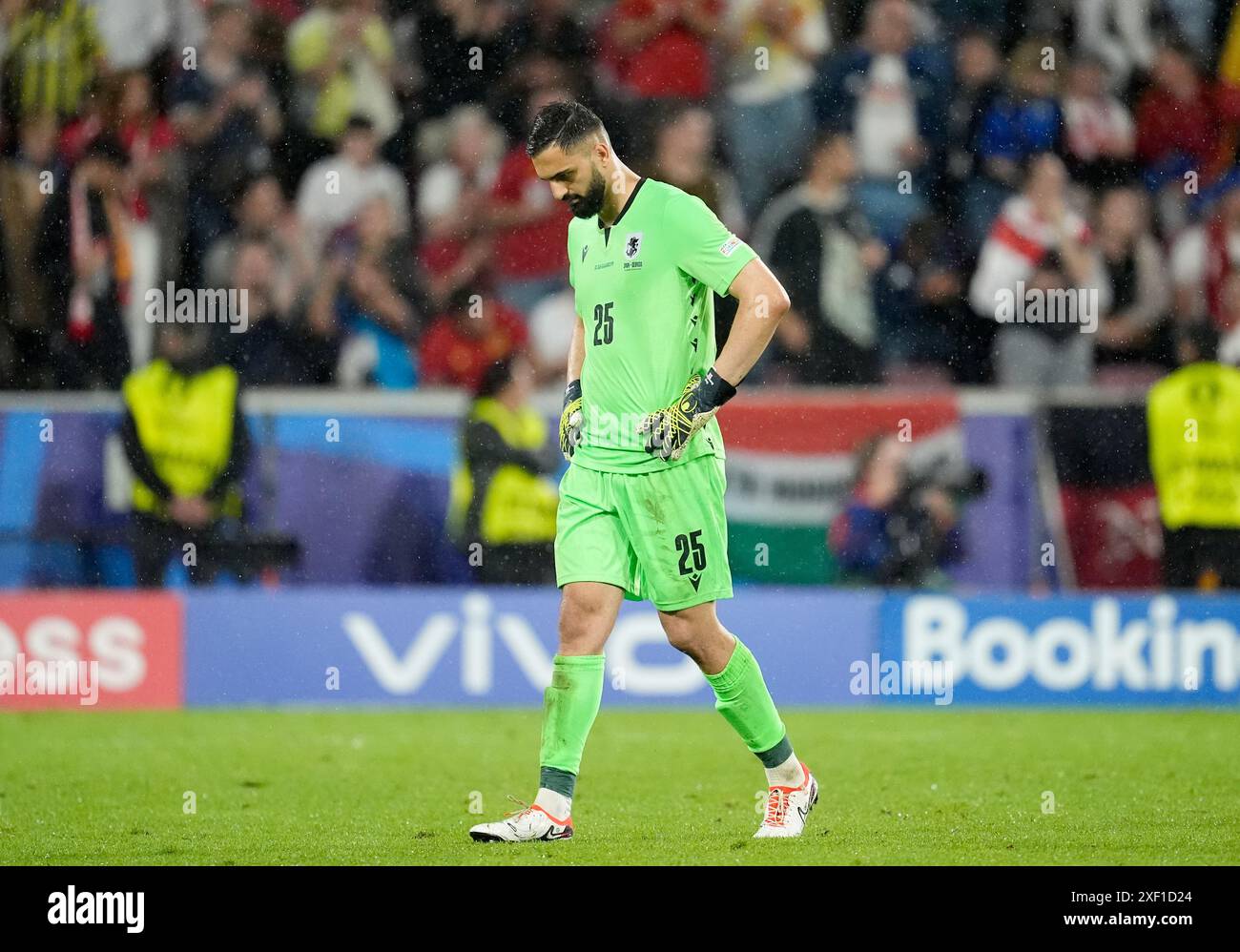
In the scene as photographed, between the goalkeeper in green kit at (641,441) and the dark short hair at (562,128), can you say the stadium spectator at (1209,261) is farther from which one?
the dark short hair at (562,128)

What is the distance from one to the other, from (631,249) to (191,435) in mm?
5808

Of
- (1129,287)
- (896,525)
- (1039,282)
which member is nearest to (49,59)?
(896,525)

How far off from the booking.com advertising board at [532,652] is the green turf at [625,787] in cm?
23

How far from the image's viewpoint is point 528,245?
41.5ft

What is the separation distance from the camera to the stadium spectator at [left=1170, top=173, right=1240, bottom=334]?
12078 millimetres

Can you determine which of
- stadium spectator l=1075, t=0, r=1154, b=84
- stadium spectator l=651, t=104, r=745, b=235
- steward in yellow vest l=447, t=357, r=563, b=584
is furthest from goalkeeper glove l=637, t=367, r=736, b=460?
stadium spectator l=1075, t=0, r=1154, b=84

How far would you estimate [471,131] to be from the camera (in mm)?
12992

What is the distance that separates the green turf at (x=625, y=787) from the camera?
6078 mm

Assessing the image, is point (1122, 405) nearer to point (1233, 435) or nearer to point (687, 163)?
point (1233, 435)

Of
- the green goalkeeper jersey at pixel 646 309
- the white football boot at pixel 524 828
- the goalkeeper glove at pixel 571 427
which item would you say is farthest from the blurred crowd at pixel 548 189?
the white football boot at pixel 524 828

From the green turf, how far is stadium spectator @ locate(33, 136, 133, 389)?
248cm

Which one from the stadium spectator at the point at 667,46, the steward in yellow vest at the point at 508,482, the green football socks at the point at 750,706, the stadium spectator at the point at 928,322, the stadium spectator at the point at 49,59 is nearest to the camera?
the green football socks at the point at 750,706

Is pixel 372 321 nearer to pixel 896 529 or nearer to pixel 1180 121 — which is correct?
pixel 896 529

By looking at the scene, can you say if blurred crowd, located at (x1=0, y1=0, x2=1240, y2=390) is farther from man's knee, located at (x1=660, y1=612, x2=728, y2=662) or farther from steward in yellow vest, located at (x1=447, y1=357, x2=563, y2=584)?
man's knee, located at (x1=660, y1=612, x2=728, y2=662)
